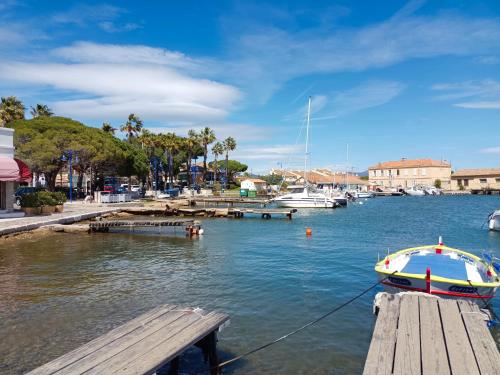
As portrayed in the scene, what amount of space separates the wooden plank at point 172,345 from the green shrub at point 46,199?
1262 inches

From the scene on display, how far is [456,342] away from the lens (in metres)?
6.50

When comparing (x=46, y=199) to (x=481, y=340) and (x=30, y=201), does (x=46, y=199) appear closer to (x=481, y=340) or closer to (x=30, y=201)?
(x=30, y=201)

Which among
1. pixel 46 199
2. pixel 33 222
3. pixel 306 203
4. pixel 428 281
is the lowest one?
pixel 33 222

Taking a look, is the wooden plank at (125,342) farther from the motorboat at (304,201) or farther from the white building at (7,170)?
the motorboat at (304,201)

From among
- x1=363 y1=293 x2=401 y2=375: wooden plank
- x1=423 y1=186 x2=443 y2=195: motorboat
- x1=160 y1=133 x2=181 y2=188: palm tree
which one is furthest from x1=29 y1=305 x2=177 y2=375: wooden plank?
x1=423 y1=186 x2=443 y2=195: motorboat

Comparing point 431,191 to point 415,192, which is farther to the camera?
point 431,191

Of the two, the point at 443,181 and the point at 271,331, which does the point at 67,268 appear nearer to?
the point at 271,331

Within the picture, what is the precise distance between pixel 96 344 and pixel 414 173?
163531 millimetres

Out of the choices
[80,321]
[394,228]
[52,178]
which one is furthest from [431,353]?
[52,178]

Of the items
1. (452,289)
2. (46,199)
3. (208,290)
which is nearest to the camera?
(452,289)

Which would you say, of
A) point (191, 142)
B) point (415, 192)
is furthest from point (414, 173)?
point (191, 142)

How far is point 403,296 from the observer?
8.99 m

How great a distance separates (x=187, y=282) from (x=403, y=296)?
31.6 feet

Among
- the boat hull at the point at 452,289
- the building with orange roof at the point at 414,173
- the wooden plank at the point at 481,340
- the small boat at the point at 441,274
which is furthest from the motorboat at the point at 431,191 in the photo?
the wooden plank at the point at 481,340
